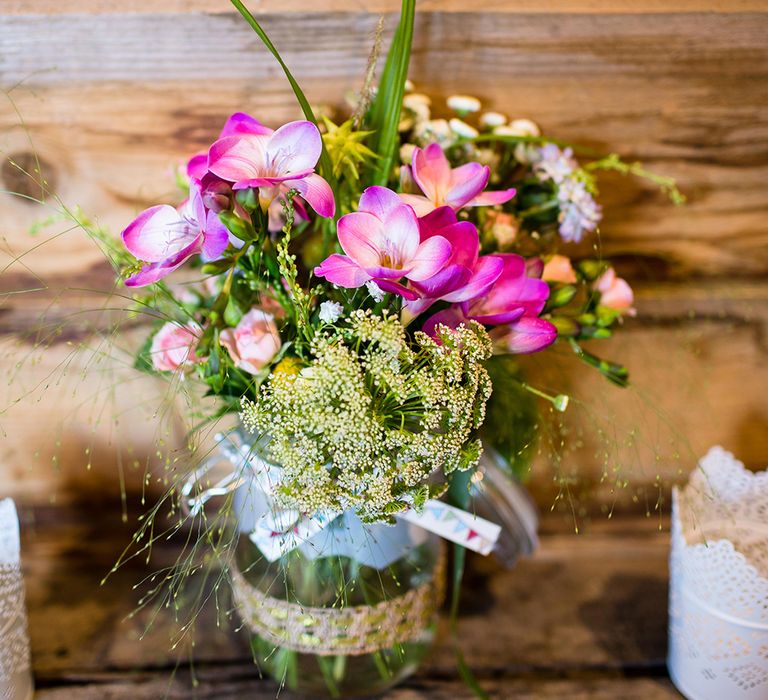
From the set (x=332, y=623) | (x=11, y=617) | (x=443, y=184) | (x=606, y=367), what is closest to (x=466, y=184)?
(x=443, y=184)

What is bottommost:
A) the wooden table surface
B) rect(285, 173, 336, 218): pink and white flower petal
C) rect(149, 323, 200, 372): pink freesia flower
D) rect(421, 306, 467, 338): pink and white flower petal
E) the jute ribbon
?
the wooden table surface

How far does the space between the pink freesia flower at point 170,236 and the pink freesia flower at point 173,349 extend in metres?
0.08

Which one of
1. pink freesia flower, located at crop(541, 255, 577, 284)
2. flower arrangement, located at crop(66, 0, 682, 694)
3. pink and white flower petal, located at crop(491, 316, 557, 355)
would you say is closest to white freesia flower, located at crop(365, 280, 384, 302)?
flower arrangement, located at crop(66, 0, 682, 694)

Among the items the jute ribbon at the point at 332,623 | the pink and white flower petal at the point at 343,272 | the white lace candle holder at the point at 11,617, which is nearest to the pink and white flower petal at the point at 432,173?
the pink and white flower petal at the point at 343,272

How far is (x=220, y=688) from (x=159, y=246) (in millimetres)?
455

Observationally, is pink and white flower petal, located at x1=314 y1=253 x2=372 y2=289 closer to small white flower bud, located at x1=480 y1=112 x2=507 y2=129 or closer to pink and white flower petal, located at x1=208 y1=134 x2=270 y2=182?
pink and white flower petal, located at x1=208 y1=134 x2=270 y2=182

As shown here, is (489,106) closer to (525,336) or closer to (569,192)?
(569,192)

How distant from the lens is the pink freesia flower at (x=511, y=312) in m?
0.59

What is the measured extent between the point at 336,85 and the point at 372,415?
0.40 metres

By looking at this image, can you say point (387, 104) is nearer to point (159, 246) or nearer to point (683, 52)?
point (159, 246)

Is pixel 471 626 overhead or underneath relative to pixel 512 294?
underneath

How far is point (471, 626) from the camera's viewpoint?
2.70 feet

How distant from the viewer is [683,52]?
2.54 ft

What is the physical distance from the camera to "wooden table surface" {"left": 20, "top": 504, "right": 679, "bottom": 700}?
74cm
